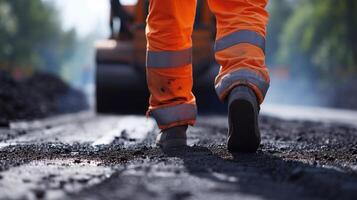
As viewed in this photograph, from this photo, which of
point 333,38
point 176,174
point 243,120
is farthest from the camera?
point 333,38

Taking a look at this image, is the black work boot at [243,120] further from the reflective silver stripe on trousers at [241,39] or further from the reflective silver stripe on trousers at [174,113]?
the reflective silver stripe on trousers at [174,113]

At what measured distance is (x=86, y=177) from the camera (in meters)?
2.34

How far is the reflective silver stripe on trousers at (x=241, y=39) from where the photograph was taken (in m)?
3.23

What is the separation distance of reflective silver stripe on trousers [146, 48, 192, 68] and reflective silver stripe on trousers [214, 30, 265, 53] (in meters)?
0.28

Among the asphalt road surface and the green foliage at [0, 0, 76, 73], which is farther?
the green foliage at [0, 0, 76, 73]

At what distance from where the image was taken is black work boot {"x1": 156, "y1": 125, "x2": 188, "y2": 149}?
351 centimetres

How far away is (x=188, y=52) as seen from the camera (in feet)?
11.7

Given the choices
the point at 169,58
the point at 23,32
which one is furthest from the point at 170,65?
the point at 23,32

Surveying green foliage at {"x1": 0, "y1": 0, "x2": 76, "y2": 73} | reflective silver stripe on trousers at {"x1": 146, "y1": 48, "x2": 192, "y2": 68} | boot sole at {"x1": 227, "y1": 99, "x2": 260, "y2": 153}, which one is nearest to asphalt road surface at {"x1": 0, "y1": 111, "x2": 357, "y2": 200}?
boot sole at {"x1": 227, "y1": 99, "x2": 260, "y2": 153}

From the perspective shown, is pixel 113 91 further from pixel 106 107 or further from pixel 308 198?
pixel 308 198

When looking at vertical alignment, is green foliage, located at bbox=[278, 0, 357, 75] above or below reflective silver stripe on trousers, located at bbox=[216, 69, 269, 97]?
below

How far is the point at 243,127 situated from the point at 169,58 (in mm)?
613

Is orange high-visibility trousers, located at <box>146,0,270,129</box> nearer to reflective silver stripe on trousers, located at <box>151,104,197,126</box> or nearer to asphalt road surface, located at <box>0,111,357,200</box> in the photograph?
reflective silver stripe on trousers, located at <box>151,104,197,126</box>

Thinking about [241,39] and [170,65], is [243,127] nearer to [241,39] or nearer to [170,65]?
[241,39]
